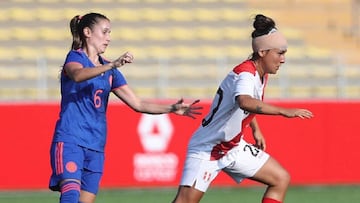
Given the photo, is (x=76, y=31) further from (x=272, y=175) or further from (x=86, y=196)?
(x=272, y=175)

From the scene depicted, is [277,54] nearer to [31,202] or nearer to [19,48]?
[31,202]

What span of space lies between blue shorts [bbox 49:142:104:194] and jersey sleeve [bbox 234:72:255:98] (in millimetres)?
1235

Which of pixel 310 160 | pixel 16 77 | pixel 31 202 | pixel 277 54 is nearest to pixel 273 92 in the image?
pixel 310 160

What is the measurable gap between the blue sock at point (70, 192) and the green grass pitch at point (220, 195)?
5.60 metres

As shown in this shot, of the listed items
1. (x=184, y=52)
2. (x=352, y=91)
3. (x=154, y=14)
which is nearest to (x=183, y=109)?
(x=352, y=91)

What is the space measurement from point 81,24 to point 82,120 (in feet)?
2.54

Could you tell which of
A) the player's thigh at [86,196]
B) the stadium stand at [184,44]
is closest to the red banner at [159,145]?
the stadium stand at [184,44]

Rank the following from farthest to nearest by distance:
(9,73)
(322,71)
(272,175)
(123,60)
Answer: (322,71) < (9,73) < (272,175) < (123,60)

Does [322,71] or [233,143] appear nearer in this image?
[233,143]

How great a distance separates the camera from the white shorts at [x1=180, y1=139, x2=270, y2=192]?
28.7 ft

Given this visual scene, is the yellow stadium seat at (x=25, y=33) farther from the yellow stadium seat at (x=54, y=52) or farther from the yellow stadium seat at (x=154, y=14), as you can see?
the yellow stadium seat at (x=154, y=14)

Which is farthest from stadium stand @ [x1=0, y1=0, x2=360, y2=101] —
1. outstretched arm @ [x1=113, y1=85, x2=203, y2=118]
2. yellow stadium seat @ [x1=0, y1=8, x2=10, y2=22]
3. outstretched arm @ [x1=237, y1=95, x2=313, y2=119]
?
outstretched arm @ [x1=237, y1=95, x2=313, y2=119]

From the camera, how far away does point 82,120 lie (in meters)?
8.38

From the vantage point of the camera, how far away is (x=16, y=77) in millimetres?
18734
